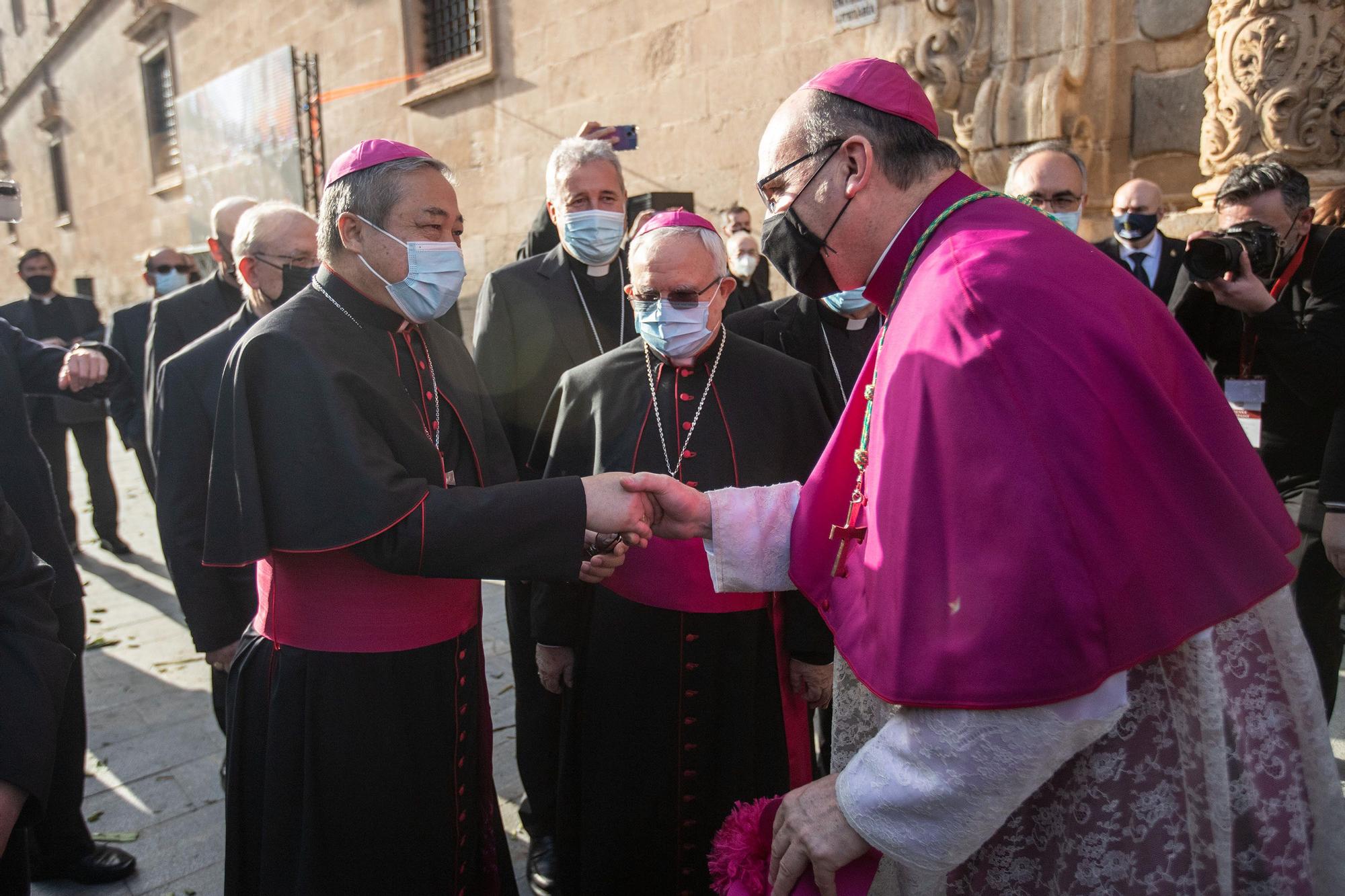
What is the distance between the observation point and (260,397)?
184 centimetres

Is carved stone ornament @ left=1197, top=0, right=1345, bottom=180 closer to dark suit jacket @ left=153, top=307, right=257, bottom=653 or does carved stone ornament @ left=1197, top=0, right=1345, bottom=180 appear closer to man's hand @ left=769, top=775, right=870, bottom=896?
man's hand @ left=769, top=775, right=870, bottom=896

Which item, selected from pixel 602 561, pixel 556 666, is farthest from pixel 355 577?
pixel 556 666

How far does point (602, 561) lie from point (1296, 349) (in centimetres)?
227

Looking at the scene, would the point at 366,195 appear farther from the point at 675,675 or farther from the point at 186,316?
the point at 186,316

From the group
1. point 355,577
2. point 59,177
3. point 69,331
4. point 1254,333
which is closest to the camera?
point 355,577

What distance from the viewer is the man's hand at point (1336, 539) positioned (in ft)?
9.05

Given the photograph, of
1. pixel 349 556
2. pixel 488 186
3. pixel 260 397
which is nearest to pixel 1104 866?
pixel 349 556

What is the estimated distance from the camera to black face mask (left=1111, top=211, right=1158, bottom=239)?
14.1ft

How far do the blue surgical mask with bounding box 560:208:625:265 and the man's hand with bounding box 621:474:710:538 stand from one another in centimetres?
185

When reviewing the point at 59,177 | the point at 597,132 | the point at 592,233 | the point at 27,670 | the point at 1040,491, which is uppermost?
the point at 59,177

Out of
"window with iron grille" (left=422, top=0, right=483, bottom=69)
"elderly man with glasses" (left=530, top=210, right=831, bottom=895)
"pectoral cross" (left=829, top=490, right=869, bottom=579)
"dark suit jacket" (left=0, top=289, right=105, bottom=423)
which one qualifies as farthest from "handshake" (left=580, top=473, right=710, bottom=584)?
"window with iron grille" (left=422, top=0, right=483, bottom=69)

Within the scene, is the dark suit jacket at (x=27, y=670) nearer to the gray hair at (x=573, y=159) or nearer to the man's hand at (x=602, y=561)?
the man's hand at (x=602, y=561)

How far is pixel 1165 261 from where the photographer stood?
4.34 m

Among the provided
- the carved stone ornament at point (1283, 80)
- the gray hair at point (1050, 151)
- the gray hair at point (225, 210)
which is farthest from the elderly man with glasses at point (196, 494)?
the carved stone ornament at point (1283, 80)
